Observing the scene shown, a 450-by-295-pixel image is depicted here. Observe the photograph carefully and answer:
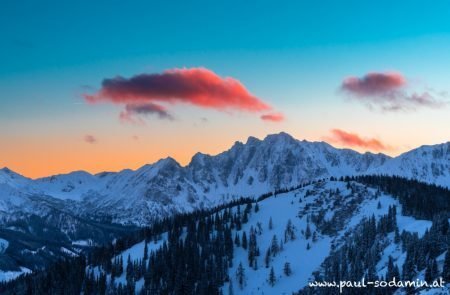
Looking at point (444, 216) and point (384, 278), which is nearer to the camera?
point (384, 278)

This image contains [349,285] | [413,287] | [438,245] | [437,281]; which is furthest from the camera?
[349,285]

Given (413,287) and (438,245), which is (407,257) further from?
(413,287)

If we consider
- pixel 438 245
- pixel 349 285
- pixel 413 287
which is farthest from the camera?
pixel 349 285

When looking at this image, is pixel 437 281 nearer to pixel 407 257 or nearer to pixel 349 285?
pixel 407 257

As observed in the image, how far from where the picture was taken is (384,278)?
176 metres

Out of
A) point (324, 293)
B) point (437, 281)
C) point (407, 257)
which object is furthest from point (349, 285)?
point (437, 281)

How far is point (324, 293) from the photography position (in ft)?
646

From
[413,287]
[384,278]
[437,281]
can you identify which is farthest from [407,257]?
[437,281]

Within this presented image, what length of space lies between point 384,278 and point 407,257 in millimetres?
10182

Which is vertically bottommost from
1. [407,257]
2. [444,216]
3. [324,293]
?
[324,293]

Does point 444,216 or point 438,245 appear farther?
point 444,216

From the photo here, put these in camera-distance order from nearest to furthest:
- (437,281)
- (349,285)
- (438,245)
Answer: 1. (437,281)
2. (438,245)
3. (349,285)

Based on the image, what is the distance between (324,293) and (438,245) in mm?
46384

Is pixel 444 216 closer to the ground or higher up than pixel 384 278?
higher up
